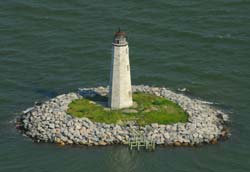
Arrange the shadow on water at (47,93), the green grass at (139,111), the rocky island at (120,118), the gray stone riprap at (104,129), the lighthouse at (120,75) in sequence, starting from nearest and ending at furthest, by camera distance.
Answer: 1. the gray stone riprap at (104,129)
2. the rocky island at (120,118)
3. the lighthouse at (120,75)
4. the green grass at (139,111)
5. the shadow on water at (47,93)

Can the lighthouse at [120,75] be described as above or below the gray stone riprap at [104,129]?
above

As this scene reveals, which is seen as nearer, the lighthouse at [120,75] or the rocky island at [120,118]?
the rocky island at [120,118]

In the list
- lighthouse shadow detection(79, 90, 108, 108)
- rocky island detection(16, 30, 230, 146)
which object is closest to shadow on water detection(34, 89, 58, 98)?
lighthouse shadow detection(79, 90, 108, 108)

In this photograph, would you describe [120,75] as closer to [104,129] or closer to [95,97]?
[104,129]

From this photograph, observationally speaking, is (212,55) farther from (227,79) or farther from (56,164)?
(56,164)

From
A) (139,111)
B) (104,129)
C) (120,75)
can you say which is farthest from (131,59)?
(104,129)

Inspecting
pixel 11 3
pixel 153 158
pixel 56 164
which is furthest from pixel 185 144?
pixel 11 3

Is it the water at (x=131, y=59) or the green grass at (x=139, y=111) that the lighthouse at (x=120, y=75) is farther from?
the water at (x=131, y=59)

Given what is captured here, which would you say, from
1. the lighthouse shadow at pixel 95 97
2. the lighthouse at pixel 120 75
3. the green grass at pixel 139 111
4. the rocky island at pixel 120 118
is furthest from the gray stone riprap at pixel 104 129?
the lighthouse at pixel 120 75
